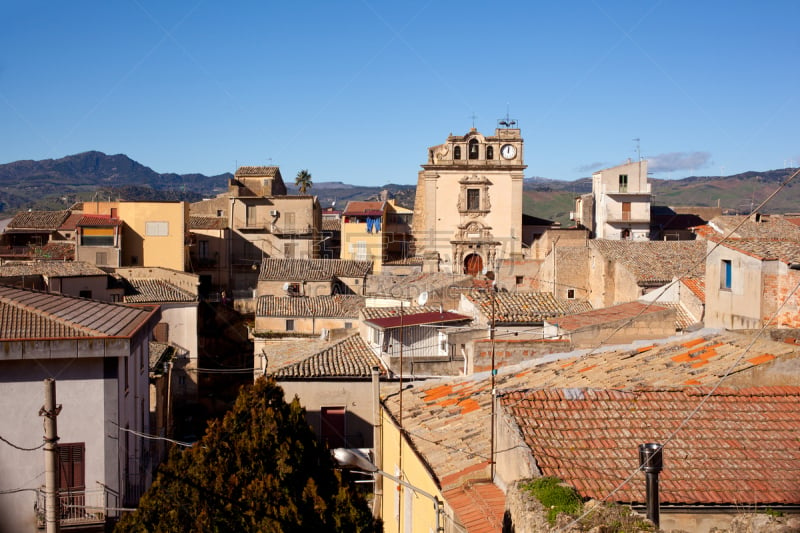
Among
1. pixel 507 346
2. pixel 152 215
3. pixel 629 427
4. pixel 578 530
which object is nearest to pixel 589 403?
pixel 629 427

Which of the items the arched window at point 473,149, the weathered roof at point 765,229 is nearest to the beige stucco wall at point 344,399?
the weathered roof at point 765,229

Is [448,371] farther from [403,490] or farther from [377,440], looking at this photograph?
[403,490]

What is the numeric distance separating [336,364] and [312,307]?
1243 centimetres

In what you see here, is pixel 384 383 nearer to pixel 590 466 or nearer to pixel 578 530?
pixel 590 466

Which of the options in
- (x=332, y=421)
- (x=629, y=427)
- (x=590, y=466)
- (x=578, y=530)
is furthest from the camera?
(x=332, y=421)

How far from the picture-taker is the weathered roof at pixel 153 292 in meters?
34.0

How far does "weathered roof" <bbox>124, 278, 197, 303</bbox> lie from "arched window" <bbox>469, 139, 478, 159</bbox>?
18096 millimetres

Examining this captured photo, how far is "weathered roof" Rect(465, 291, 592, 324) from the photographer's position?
21.4 m

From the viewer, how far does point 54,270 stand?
32594 millimetres

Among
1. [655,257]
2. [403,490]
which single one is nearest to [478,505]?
[403,490]

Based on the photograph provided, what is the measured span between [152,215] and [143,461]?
93.2 feet

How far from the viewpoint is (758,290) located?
12.9 metres

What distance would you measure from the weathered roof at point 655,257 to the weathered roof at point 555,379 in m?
12.8

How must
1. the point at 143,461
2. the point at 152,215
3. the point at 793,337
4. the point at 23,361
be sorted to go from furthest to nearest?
the point at 152,215 < the point at 143,461 < the point at 23,361 < the point at 793,337
